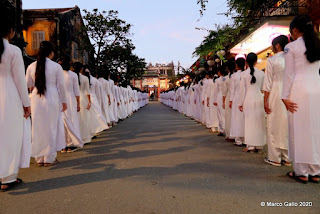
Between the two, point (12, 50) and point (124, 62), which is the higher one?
point (124, 62)

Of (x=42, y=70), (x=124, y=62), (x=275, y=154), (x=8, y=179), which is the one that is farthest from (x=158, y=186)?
(x=124, y=62)

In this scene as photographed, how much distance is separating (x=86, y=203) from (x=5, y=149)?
1.25 meters

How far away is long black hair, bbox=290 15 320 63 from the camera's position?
3178mm

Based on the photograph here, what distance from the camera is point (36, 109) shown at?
14.4ft

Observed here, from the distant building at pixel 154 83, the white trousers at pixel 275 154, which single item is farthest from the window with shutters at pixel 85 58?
the distant building at pixel 154 83

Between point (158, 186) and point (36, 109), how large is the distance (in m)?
2.45

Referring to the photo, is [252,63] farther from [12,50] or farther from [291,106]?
[12,50]

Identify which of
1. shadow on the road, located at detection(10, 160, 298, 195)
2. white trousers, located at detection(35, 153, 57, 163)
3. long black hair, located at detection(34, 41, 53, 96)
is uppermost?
long black hair, located at detection(34, 41, 53, 96)

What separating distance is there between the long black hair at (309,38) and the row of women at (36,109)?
3.40m

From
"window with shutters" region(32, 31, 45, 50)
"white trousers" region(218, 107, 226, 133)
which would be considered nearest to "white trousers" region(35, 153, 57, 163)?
"white trousers" region(218, 107, 226, 133)

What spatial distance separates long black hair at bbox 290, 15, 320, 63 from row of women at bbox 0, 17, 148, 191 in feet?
11.2

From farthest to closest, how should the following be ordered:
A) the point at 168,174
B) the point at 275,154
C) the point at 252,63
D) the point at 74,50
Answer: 1. the point at 74,50
2. the point at 252,63
3. the point at 275,154
4. the point at 168,174

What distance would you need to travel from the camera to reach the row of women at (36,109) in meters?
3.22

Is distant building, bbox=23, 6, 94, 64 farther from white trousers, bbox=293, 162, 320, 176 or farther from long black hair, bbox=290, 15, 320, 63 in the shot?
white trousers, bbox=293, 162, 320, 176
